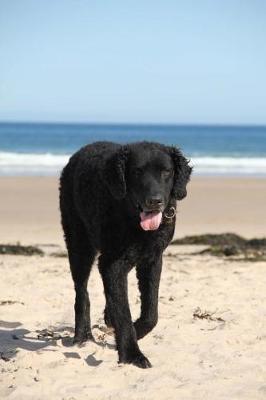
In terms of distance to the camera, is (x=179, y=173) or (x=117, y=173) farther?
(x=179, y=173)

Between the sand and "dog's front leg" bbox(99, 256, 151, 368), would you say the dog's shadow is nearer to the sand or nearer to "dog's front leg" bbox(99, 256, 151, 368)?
the sand

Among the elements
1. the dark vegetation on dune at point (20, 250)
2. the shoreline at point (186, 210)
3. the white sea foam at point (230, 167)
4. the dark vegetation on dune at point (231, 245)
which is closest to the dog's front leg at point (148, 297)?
the dark vegetation on dune at point (231, 245)

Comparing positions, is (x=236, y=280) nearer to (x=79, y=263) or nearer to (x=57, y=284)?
(x=57, y=284)

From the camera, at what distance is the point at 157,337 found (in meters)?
5.62

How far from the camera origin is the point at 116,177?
15.4ft

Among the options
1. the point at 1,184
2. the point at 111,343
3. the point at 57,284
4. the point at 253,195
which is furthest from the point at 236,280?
the point at 1,184

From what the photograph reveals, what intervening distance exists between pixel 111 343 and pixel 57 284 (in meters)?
2.25

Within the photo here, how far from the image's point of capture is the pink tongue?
4.56 m

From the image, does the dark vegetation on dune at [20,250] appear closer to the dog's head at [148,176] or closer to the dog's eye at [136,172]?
the dog's head at [148,176]

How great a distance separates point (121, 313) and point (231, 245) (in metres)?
6.04

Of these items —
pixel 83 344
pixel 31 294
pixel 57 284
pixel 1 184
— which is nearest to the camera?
pixel 83 344

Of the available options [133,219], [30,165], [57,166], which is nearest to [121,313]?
[133,219]

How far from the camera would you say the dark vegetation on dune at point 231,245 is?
9.69 m

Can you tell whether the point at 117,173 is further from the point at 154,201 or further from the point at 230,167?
the point at 230,167
